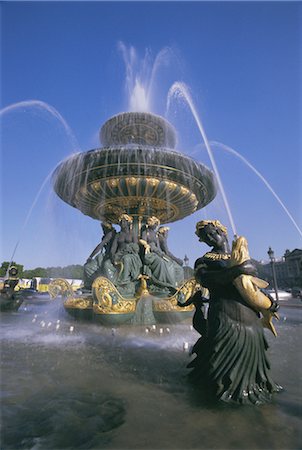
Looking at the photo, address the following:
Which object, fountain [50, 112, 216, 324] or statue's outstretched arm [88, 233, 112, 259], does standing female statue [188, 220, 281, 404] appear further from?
statue's outstretched arm [88, 233, 112, 259]

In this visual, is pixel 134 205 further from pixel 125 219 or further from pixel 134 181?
pixel 134 181

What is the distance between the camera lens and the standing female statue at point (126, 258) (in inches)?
334

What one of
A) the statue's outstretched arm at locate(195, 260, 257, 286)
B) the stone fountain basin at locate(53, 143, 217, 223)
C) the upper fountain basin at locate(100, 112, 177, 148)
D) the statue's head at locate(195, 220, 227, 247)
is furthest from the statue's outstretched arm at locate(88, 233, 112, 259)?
the statue's outstretched arm at locate(195, 260, 257, 286)

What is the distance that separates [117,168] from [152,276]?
3.81 m

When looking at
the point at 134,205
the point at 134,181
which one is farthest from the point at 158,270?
the point at 134,181

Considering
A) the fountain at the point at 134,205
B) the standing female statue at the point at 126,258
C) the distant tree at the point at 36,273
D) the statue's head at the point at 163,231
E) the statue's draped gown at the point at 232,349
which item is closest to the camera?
the statue's draped gown at the point at 232,349

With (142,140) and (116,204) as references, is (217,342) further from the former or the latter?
(142,140)

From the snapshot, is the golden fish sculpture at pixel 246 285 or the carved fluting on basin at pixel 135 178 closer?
the golden fish sculpture at pixel 246 285

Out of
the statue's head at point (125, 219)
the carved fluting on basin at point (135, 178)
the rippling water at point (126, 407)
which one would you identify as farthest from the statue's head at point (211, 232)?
the statue's head at point (125, 219)

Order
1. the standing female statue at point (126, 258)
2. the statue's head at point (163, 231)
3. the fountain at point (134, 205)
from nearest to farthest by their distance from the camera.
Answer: the fountain at point (134, 205) → the standing female statue at point (126, 258) → the statue's head at point (163, 231)

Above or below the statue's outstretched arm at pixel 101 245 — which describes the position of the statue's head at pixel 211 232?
below

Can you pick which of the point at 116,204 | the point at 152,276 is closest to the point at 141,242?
the point at 152,276

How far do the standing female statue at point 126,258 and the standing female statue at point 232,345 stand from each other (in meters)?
5.56

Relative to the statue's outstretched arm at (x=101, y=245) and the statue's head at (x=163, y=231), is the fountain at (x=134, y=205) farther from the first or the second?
the statue's outstretched arm at (x=101, y=245)
